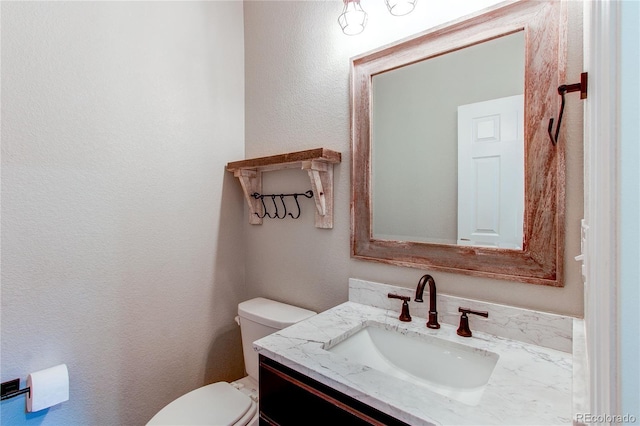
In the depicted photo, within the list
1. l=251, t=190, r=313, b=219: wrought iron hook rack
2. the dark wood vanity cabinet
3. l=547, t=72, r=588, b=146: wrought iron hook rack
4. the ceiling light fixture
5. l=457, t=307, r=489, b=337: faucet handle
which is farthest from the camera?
l=251, t=190, r=313, b=219: wrought iron hook rack

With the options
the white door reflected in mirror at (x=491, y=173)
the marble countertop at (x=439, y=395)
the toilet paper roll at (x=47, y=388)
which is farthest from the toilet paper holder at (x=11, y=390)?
the white door reflected in mirror at (x=491, y=173)

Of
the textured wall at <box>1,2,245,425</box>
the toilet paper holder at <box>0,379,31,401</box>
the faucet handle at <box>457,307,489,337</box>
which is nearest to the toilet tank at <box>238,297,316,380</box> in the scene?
the textured wall at <box>1,2,245,425</box>

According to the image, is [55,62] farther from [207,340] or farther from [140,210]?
[207,340]

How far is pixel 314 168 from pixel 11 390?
4.58ft

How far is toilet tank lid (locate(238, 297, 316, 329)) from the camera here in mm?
1391

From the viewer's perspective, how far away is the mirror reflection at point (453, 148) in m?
1.00

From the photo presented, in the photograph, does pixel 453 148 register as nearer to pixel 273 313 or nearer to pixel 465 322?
pixel 465 322

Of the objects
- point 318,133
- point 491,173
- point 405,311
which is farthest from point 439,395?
point 318,133

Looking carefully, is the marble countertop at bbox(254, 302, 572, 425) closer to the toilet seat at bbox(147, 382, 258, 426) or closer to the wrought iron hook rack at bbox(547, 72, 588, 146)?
the toilet seat at bbox(147, 382, 258, 426)

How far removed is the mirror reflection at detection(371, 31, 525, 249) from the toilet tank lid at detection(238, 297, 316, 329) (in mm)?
551

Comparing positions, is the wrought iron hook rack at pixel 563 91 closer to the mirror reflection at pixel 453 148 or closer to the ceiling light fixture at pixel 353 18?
the mirror reflection at pixel 453 148

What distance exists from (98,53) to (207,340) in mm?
1476

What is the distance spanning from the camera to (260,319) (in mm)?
1440

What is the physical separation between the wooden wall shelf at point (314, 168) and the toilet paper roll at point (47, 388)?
1.09m
